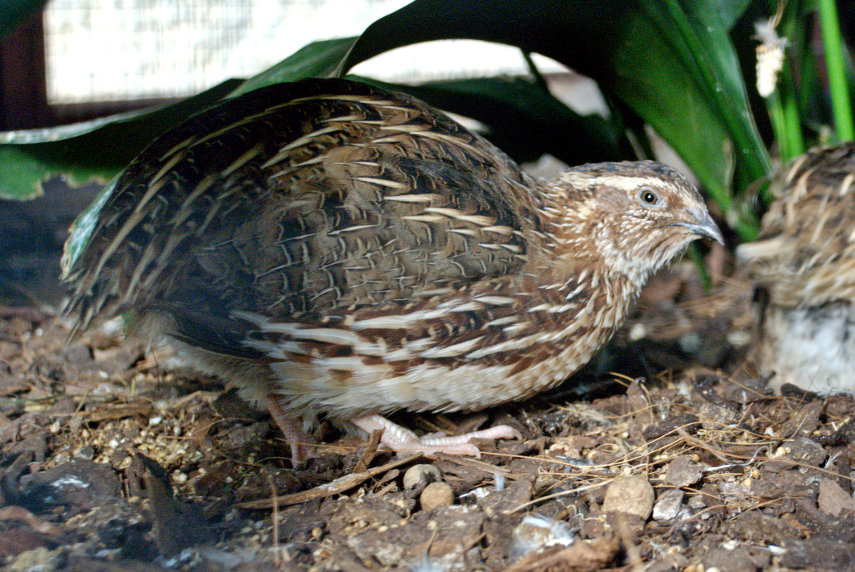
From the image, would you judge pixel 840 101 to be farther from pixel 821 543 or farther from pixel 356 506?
pixel 356 506

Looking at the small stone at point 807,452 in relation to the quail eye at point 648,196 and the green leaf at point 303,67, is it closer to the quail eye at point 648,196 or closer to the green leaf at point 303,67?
the quail eye at point 648,196

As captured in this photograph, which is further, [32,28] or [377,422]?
[32,28]

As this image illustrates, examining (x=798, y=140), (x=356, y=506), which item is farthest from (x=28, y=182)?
(x=798, y=140)

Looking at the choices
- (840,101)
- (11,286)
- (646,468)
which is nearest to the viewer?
(646,468)

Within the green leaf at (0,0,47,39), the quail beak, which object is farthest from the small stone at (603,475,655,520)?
the green leaf at (0,0,47,39)

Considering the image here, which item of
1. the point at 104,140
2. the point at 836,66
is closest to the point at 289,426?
the point at 104,140
